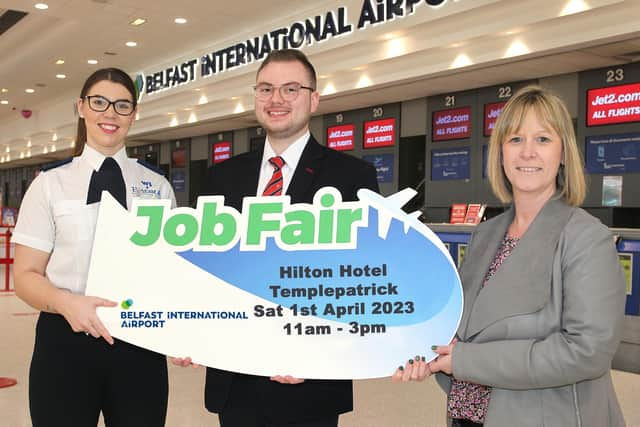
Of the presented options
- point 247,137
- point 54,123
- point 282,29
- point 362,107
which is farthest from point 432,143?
point 54,123

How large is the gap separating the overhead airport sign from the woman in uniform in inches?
217

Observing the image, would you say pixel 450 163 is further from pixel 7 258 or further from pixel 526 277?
pixel 526 277

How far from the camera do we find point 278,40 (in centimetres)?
923

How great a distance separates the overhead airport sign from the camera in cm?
750

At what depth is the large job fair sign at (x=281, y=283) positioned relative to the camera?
1.68 m

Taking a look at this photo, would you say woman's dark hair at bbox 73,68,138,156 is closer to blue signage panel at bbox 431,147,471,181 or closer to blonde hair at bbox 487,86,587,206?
blonde hair at bbox 487,86,587,206

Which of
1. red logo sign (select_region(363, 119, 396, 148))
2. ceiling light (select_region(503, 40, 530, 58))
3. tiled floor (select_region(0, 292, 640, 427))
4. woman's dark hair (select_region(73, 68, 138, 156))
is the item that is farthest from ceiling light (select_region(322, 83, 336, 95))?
woman's dark hair (select_region(73, 68, 138, 156))

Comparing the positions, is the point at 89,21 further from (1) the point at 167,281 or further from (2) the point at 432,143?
(1) the point at 167,281

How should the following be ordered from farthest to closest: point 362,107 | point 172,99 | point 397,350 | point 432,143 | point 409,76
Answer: point 172,99 < point 362,107 < point 432,143 < point 409,76 < point 397,350

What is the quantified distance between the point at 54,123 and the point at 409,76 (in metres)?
12.8

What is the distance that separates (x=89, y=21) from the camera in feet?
31.2

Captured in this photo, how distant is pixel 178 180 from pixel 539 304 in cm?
1401

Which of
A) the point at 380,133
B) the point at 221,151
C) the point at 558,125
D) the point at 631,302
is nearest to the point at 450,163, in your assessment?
the point at 380,133

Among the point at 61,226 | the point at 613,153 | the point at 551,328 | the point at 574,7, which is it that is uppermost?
the point at 574,7
